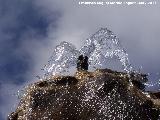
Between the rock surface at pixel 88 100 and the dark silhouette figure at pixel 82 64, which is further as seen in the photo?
the dark silhouette figure at pixel 82 64

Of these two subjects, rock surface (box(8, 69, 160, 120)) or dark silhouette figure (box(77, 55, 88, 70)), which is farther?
dark silhouette figure (box(77, 55, 88, 70))

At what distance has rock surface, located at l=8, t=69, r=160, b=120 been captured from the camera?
27.2 feet

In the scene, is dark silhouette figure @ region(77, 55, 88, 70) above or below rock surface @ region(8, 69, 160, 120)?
above

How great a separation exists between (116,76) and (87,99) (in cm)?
87

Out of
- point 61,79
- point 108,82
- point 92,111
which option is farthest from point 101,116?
point 61,79

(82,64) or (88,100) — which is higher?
(82,64)

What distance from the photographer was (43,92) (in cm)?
888

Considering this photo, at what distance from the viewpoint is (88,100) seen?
854 centimetres

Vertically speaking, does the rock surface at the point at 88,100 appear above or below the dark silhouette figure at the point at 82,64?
below

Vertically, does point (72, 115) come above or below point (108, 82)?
below

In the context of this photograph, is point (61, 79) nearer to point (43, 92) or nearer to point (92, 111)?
point (43, 92)

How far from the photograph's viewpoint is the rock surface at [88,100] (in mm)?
8281

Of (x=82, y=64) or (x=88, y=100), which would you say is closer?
(x=88, y=100)

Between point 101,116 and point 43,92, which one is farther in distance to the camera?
point 43,92
